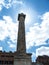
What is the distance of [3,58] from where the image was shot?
199 ft

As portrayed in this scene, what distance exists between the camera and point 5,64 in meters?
57.6

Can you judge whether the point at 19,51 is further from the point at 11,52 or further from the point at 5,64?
the point at 11,52

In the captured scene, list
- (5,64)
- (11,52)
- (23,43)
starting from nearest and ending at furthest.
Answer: (23,43) < (5,64) < (11,52)

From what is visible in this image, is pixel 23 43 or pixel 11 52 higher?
pixel 11 52

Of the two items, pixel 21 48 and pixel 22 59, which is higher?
pixel 21 48

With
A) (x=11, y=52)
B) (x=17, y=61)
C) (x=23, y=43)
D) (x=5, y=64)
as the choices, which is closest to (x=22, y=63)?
(x=17, y=61)

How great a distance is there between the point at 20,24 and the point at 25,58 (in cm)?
477

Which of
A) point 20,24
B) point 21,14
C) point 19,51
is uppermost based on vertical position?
point 21,14

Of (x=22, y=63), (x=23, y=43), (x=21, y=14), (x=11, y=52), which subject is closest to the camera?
(x=22, y=63)

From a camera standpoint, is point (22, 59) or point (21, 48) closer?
point (22, 59)

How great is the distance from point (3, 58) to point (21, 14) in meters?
40.4

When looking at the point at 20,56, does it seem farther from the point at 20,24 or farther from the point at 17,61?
the point at 20,24

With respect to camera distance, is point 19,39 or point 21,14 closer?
point 19,39

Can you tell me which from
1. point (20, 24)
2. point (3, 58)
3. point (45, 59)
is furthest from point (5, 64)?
point (20, 24)
